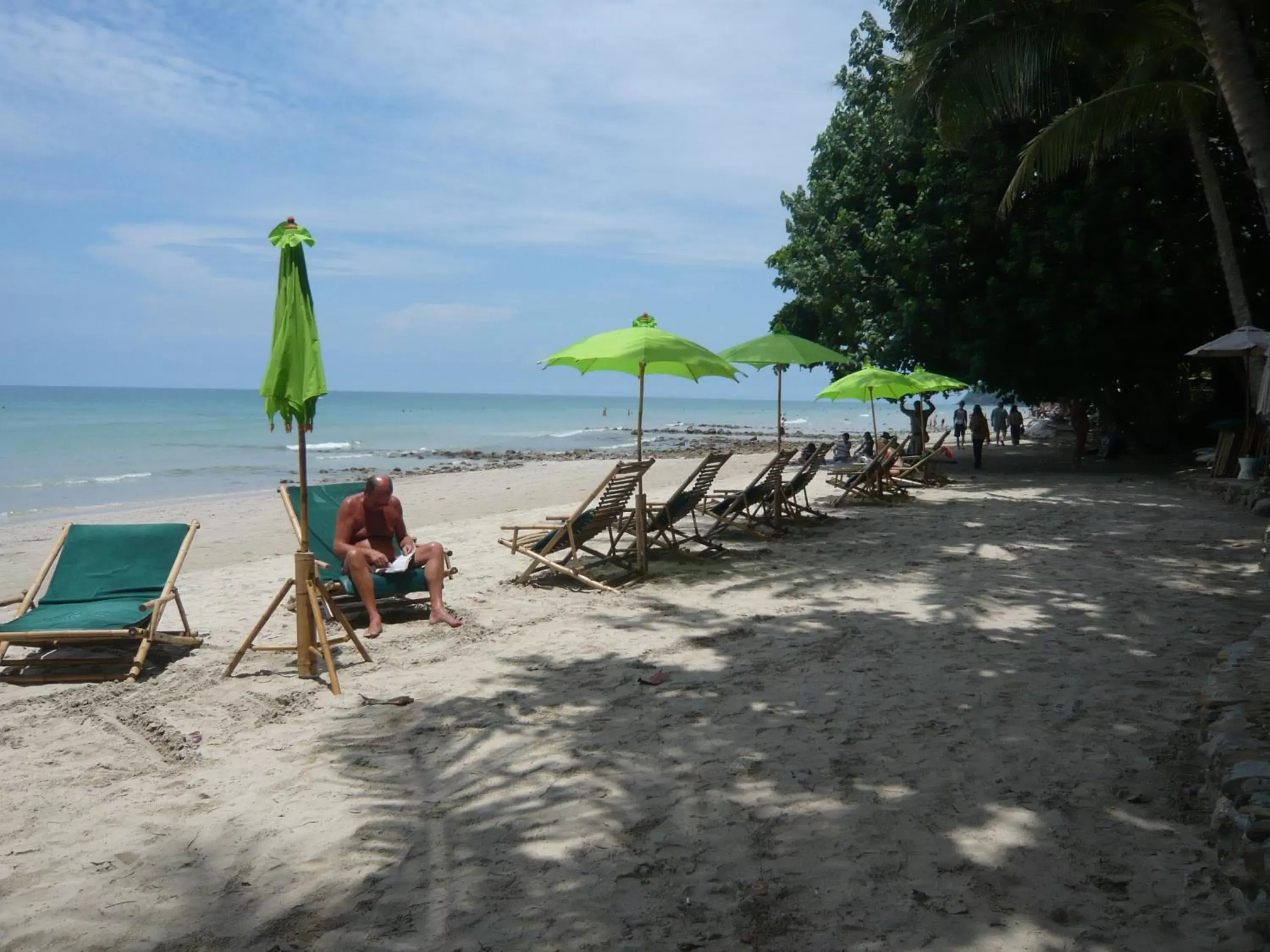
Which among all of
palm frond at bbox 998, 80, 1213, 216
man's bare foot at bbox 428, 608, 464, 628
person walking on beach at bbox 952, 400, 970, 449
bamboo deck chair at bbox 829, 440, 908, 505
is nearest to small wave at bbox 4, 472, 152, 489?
bamboo deck chair at bbox 829, 440, 908, 505

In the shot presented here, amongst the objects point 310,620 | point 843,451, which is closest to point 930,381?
point 843,451

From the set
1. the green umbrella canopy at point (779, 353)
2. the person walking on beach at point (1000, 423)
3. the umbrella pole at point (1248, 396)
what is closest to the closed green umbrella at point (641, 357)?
the green umbrella canopy at point (779, 353)

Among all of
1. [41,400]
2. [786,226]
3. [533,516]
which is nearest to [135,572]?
[533,516]

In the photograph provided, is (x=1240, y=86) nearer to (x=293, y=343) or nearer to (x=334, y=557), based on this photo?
(x=293, y=343)

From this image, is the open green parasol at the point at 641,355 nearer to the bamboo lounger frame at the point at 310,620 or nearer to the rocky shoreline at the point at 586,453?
the bamboo lounger frame at the point at 310,620

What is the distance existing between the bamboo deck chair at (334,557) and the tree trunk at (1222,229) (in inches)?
437

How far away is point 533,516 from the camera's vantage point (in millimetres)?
12609

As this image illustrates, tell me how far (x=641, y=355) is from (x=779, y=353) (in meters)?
3.54

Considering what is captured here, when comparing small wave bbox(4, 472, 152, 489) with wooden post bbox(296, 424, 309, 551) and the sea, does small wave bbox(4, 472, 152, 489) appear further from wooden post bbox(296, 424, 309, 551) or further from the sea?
wooden post bbox(296, 424, 309, 551)

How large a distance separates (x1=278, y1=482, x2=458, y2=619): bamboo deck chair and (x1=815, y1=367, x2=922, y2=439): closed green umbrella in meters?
9.03

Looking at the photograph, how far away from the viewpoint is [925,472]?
15844mm

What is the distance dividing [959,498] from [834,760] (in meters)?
10.3

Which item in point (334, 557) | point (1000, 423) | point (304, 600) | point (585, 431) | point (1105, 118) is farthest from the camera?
point (585, 431)

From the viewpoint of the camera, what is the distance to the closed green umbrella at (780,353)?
10.4m
